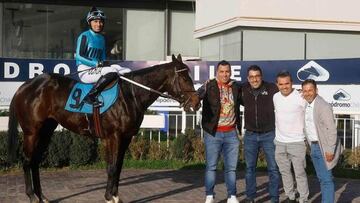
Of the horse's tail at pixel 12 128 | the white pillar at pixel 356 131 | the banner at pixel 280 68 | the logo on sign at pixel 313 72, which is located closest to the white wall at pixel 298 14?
the banner at pixel 280 68

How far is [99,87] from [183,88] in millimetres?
1131

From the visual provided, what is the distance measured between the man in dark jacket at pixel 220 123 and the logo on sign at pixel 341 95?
520 centimetres

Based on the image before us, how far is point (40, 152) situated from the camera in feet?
27.1

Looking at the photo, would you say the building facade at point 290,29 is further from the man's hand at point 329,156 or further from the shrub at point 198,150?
the man's hand at point 329,156

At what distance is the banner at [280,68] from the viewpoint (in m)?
12.0

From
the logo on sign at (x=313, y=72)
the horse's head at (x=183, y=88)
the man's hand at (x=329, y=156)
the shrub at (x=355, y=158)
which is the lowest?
the shrub at (x=355, y=158)

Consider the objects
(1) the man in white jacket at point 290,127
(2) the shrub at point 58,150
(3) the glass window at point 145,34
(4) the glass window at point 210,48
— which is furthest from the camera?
(3) the glass window at point 145,34

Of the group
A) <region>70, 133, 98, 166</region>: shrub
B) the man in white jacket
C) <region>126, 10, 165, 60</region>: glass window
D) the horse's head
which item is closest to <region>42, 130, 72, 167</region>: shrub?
<region>70, 133, 98, 166</region>: shrub

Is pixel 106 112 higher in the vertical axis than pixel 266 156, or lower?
higher

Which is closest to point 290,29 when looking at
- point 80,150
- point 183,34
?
point 183,34

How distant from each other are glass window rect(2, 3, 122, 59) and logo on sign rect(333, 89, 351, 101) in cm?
846

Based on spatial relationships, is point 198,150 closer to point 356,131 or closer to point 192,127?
point 192,127

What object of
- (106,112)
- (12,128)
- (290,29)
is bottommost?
(12,128)

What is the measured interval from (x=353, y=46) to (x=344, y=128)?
4.39 meters
